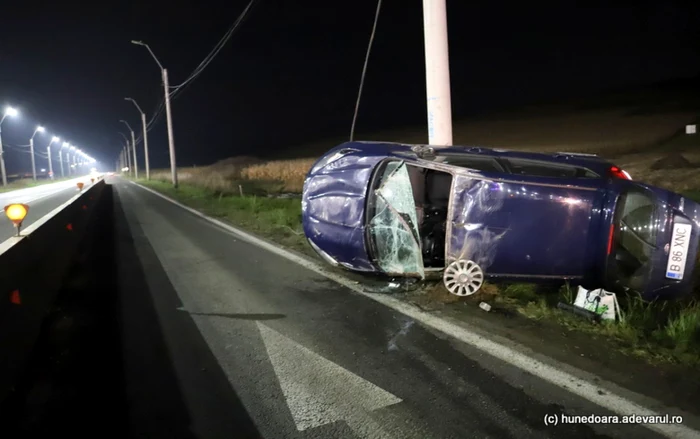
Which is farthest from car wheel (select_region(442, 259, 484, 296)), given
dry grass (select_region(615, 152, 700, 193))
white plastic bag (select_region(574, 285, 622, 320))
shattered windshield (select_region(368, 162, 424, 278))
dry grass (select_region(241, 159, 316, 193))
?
dry grass (select_region(241, 159, 316, 193))

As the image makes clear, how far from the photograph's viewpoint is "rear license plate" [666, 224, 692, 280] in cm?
409

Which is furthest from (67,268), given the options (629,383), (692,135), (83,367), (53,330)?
(692,135)

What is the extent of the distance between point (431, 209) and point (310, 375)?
11.0ft

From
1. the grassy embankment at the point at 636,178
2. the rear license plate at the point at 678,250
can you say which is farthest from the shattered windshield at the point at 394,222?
the rear license plate at the point at 678,250

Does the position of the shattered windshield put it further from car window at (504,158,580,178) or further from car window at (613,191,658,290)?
car window at (613,191,658,290)

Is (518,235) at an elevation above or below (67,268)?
above

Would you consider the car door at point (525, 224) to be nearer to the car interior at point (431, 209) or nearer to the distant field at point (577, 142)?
the car interior at point (431, 209)

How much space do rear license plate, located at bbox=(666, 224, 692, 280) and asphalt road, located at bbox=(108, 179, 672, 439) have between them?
73.8 inches

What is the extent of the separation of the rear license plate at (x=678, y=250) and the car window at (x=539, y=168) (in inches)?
44.9

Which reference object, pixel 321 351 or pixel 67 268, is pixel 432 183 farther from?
pixel 67 268

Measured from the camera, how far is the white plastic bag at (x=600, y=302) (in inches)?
170

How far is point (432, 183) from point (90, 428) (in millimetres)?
4963

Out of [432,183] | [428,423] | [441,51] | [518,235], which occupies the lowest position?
[428,423]

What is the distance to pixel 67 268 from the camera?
725cm
